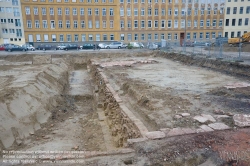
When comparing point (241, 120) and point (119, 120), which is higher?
point (241, 120)

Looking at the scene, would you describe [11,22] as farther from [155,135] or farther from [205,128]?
[205,128]

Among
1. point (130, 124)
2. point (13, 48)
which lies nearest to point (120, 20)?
point (13, 48)

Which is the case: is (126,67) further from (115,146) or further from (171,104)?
(115,146)

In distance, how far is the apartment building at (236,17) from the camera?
169 feet

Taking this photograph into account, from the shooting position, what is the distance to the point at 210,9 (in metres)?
52.5

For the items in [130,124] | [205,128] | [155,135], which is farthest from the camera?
[130,124]

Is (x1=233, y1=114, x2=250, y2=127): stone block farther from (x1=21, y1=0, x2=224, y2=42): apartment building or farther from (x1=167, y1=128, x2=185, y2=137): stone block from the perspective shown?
(x1=21, y1=0, x2=224, y2=42): apartment building

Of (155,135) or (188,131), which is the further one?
(188,131)

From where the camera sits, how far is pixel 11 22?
47531mm

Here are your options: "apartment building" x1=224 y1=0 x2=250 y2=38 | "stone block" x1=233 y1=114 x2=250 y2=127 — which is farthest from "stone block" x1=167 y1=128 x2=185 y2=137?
"apartment building" x1=224 y1=0 x2=250 y2=38

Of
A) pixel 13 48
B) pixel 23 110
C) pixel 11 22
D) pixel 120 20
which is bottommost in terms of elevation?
pixel 23 110

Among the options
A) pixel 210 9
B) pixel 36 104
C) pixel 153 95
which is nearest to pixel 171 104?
pixel 153 95

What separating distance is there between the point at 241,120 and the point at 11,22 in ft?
173

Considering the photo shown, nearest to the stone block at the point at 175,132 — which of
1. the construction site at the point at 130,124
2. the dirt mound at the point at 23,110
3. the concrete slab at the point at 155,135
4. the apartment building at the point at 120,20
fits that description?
the construction site at the point at 130,124
